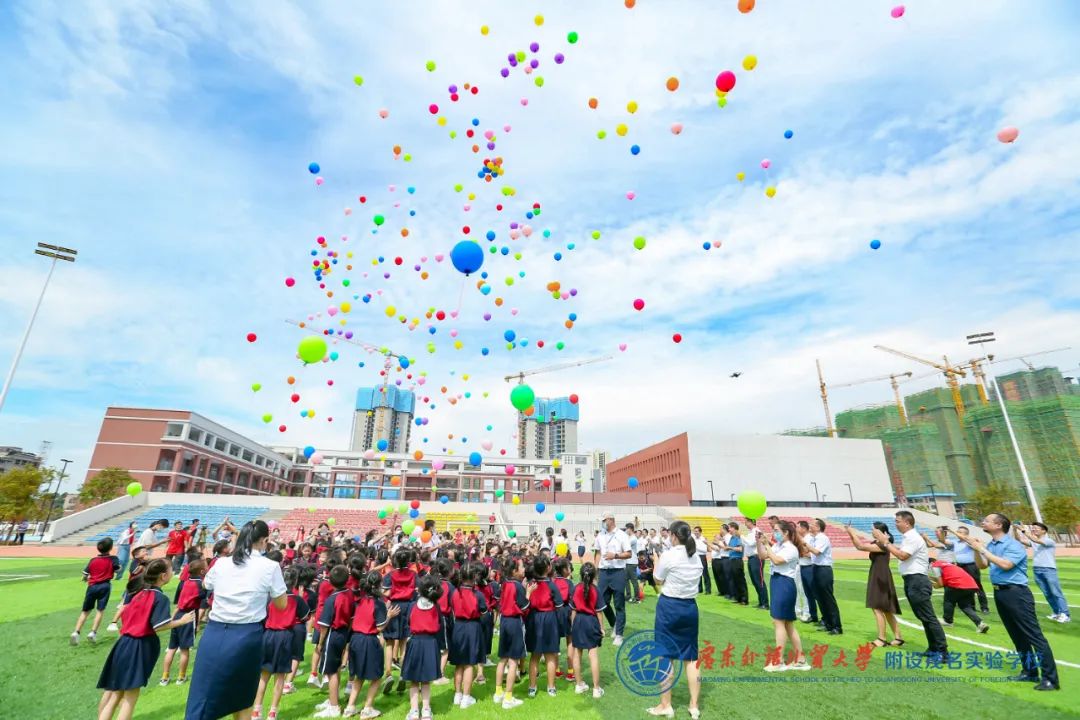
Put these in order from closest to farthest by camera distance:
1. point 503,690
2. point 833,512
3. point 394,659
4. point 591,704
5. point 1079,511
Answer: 1. point 591,704
2. point 503,690
3. point 394,659
4. point 1079,511
5. point 833,512

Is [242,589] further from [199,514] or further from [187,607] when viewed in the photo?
[199,514]

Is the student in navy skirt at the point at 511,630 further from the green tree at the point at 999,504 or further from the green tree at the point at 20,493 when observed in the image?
the green tree at the point at 999,504

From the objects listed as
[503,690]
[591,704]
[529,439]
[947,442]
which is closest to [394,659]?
[503,690]

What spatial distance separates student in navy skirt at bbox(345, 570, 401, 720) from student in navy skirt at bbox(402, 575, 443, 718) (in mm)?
362

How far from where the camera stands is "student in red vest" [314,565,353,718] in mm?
5117

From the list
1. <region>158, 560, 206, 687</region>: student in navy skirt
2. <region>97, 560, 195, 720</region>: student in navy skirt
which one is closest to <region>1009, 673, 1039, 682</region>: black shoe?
<region>97, 560, 195, 720</region>: student in navy skirt

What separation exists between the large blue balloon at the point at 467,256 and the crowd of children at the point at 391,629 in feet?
19.5

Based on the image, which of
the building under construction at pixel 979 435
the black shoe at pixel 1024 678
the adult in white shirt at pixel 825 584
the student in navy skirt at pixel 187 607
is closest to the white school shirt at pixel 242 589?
the student in navy skirt at pixel 187 607

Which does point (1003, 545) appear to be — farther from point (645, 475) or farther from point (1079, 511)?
point (645, 475)

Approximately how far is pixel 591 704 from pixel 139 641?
459cm

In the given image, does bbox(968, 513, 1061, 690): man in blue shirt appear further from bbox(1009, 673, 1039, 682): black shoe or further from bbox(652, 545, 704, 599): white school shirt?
bbox(652, 545, 704, 599): white school shirt

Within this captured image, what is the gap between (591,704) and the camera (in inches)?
208

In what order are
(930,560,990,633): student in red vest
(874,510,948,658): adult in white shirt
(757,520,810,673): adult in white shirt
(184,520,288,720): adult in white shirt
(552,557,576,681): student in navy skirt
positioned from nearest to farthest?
(184,520,288,720): adult in white shirt
(552,557,576,681): student in navy skirt
(757,520,810,673): adult in white shirt
(874,510,948,658): adult in white shirt
(930,560,990,633): student in red vest

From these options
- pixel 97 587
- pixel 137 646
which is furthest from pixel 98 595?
pixel 137 646
